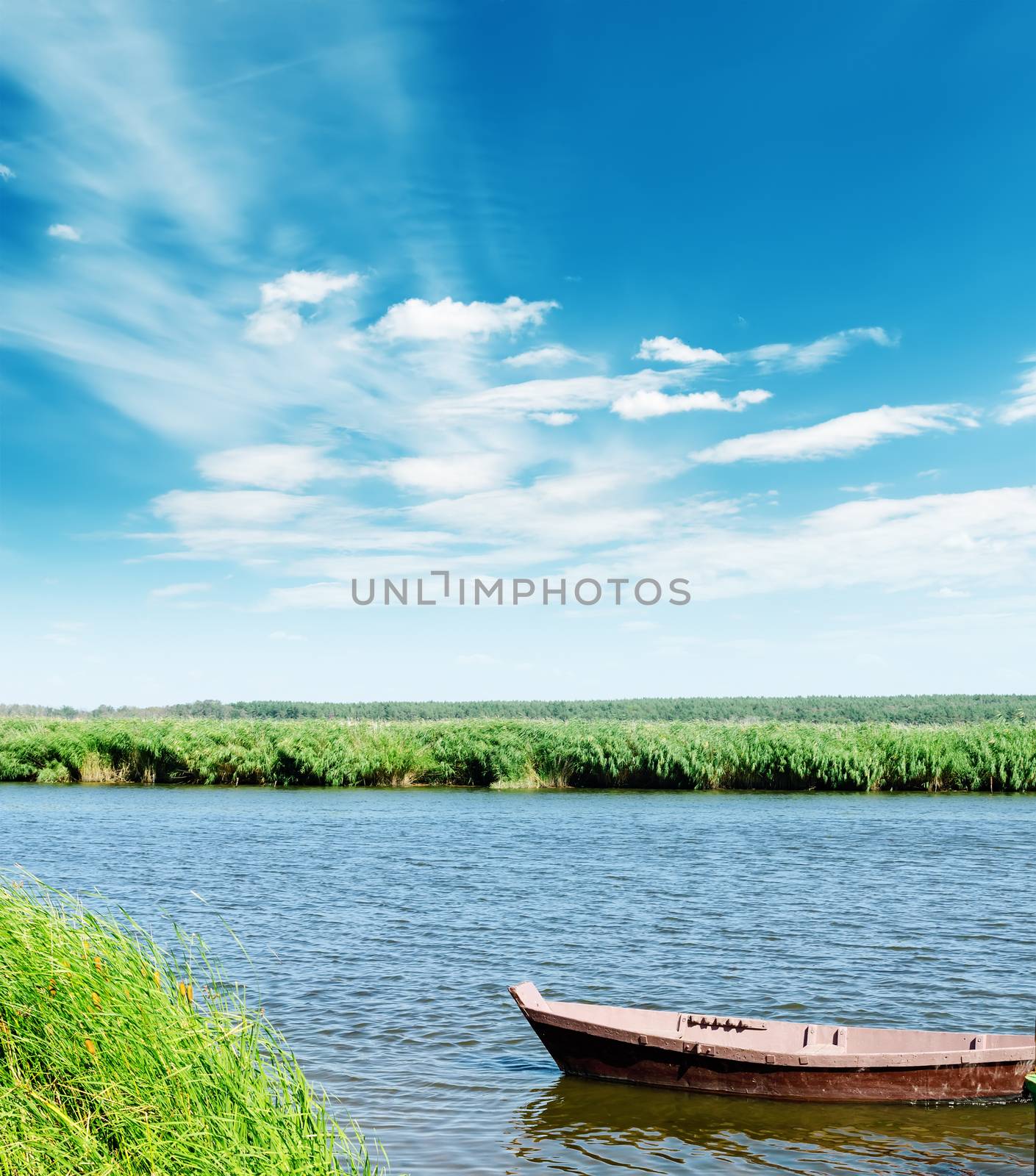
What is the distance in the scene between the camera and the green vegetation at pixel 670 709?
132375mm

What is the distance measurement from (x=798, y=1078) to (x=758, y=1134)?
0.66 meters

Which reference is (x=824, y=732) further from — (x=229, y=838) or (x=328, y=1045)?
(x=328, y=1045)

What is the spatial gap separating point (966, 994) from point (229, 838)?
775 inches

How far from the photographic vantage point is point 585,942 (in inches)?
647

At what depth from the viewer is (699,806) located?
117 feet

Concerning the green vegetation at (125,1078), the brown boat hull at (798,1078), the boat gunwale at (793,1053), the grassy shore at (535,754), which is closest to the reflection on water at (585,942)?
the brown boat hull at (798,1078)

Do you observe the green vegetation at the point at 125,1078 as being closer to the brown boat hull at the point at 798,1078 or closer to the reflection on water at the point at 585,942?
the reflection on water at the point at 585,942

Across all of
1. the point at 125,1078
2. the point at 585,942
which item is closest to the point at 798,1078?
the point at 125,1078

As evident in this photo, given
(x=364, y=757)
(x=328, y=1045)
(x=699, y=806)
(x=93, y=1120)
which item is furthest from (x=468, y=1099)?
(x=364, y=757)

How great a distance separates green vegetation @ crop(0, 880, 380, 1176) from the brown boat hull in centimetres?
302

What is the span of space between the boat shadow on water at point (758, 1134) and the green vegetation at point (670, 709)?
11351cm

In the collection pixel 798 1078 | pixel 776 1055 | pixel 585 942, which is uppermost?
pixel 776 1055

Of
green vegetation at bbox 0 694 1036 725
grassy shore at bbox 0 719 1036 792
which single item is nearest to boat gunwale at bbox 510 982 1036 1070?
grassy shore at bbox 0 719 1036 792

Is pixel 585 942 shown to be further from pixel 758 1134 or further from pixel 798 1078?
pixel 758 1134
